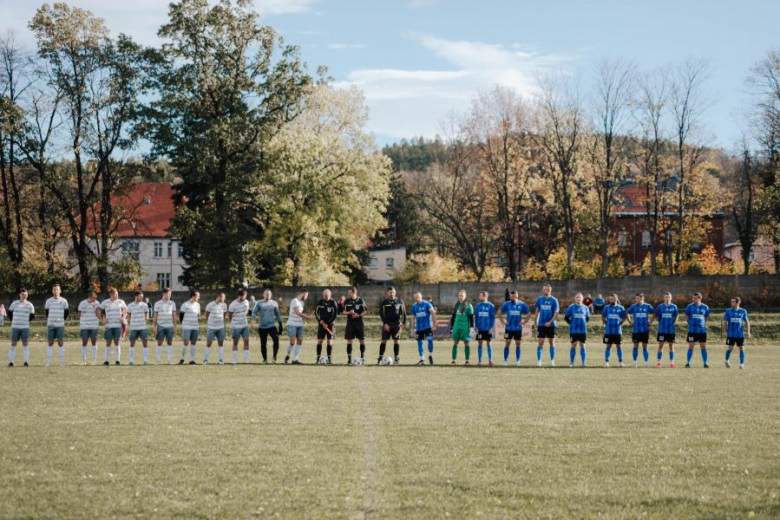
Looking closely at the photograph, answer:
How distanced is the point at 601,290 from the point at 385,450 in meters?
41.1

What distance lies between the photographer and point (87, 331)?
25.2 m

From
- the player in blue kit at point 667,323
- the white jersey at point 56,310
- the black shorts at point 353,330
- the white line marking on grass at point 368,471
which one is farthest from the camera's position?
the player in blue kit at point 667,323

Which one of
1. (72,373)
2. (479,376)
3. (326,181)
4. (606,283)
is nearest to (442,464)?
(479,376)

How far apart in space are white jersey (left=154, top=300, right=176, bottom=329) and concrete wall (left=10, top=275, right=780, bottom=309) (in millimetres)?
23856

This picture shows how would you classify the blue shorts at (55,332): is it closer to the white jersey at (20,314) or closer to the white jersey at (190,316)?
the white jersey at (20,314)

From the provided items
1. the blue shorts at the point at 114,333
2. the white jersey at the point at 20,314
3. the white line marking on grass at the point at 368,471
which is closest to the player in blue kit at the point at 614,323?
the white line marking on grass at the point at 368,471

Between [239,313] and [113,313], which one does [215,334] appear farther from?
[113,313]

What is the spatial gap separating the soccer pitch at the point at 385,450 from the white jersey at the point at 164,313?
6466mm

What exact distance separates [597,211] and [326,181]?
23880 millimetres

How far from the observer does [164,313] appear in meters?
25.3

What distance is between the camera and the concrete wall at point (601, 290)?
158 feet

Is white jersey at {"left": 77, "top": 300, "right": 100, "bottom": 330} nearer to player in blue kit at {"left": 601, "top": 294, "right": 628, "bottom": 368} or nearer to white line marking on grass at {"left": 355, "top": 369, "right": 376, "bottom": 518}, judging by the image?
white line marking on grass at {"left": 355, "top": 369, "right": 376, "bottom": 518}

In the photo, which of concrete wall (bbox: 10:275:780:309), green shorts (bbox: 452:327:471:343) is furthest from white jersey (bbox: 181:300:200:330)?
concrete wall (bbox: 10:275:780:309)

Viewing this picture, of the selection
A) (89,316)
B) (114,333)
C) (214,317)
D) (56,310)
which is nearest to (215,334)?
(214,317)
